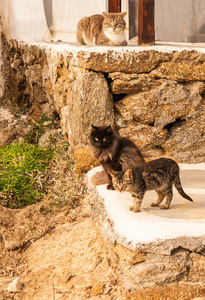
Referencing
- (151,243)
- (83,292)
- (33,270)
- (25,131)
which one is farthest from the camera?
(25,131)

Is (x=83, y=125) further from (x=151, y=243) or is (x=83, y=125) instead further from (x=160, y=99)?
(x=151, y=243)

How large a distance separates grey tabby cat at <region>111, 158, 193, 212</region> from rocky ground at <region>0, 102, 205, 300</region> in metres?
0.71

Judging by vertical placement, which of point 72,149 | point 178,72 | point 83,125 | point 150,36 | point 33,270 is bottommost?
point 33,270

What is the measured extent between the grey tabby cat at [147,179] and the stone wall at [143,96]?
1492 millimetres

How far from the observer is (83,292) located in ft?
11.2

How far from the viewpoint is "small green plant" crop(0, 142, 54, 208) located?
534 cm

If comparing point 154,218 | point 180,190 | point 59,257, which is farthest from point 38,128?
point 154,218

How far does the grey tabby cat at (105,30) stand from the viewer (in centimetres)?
531

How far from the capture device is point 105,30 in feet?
18.0

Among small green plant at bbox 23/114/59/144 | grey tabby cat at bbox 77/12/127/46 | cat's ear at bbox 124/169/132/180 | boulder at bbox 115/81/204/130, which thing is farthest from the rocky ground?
grey tabby cat at bbox 77/12/127/46

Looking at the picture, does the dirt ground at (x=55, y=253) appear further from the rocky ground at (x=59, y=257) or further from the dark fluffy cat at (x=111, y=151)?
the dark fluffy cat at (x=111, y=151)

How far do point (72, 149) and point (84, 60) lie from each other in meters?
1.20

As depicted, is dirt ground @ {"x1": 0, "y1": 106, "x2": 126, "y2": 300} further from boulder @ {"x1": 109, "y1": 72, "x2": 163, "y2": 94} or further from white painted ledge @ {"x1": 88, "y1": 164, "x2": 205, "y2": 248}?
boulder @ {"x1": 109, "y1": 72, "x2": 163, "y2": 94}

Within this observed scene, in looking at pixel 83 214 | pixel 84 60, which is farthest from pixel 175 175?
pixel 84 60
